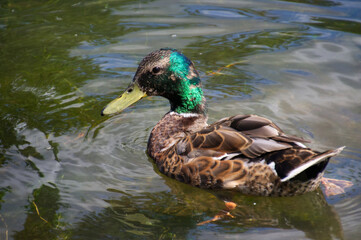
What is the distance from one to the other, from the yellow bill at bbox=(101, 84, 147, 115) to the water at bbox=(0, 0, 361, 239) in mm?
519

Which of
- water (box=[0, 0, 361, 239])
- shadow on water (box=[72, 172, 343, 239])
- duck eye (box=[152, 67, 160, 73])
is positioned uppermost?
duck eye (box=[152, 67, 160, 73])

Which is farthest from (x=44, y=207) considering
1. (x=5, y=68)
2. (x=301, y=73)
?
(x=301, y=73)

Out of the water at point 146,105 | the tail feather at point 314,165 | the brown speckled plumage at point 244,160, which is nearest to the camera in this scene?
the tail feather at point 314,165

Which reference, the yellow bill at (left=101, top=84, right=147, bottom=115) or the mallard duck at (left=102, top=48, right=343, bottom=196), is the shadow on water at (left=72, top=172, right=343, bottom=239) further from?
the yellow bill at (left=101, top=84, right=147, bottom=115)

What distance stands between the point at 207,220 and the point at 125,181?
3.60ft

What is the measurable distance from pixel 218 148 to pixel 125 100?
1389 mm

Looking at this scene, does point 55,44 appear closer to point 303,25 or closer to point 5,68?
point 5,68

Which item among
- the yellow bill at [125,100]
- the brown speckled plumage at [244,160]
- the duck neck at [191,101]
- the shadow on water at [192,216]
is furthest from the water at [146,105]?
the duck neck at [191,101]

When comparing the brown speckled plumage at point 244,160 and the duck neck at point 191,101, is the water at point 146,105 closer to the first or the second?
the brown speckled plumage at point 244,160

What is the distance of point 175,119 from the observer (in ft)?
19.9

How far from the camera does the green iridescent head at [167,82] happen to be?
Answer: 5852 mm

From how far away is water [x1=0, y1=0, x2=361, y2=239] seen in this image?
4.77 meters

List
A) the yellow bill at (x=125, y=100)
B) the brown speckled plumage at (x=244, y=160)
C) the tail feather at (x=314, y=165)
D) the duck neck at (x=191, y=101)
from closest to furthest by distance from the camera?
the tail feather at (x=314, y=165) → the brown speckled plumage at (x=244, y=160) → the yellow bill at (x=125, y=100) → the duck neck at (x=191, y=101)

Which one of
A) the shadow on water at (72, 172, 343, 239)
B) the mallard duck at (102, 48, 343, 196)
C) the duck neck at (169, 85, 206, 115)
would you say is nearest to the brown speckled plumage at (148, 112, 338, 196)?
the mallard duck at (102, 48, 343, 196)
